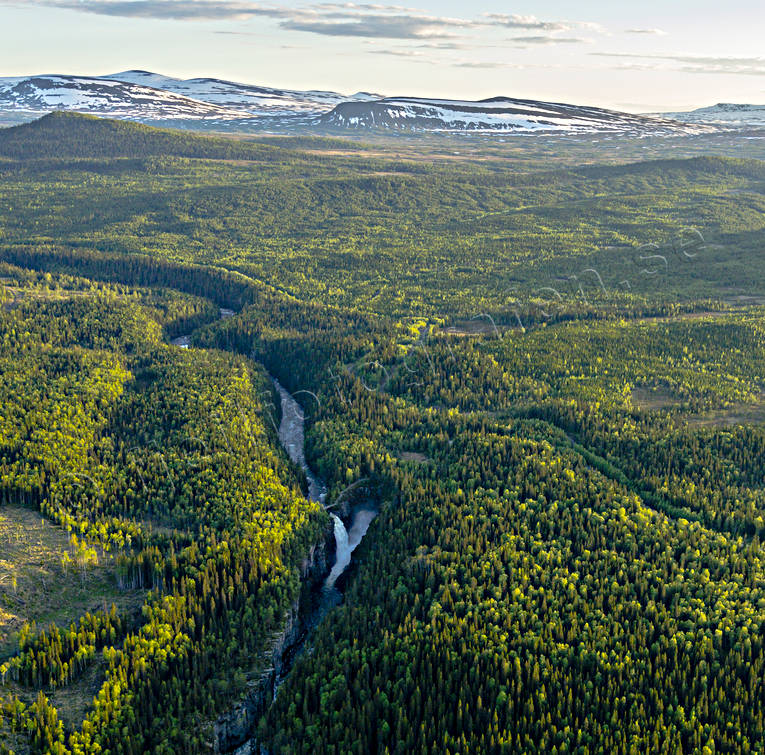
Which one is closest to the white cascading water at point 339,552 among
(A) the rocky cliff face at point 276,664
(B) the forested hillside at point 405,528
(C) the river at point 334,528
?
(C) the river at point 334,528

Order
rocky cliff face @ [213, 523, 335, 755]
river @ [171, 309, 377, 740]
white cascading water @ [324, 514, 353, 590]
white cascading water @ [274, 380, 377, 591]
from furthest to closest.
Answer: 1. white cascading water @ [274, 380, 377, 591]
2. white cascading water @ [324, 514, 353, 590]
3. river @ [171, 309, 377, 740]
4. rocky cliff face @ [213, 523, 335, 755]

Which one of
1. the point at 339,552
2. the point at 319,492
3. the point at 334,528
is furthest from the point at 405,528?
the point at 319,492

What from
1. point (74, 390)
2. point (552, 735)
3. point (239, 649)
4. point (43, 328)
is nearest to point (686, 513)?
point (552, 735)

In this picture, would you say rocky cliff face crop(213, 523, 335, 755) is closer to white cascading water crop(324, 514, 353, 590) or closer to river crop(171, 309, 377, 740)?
river crop(171, 309, 377, 740)

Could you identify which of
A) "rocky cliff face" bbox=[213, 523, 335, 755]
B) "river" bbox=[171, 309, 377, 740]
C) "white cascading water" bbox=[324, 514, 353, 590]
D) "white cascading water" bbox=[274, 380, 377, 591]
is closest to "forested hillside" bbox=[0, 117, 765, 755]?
"rocky cliff face" bbox=[213, 523, 335, 755]

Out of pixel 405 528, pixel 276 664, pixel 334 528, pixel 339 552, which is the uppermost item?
pixel 405 528

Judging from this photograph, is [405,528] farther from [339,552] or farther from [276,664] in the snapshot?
[276,664]

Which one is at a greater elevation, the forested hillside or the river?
the forested hillside

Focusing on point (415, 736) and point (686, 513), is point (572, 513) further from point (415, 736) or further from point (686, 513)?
point (415, 736)

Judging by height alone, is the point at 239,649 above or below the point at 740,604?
below
